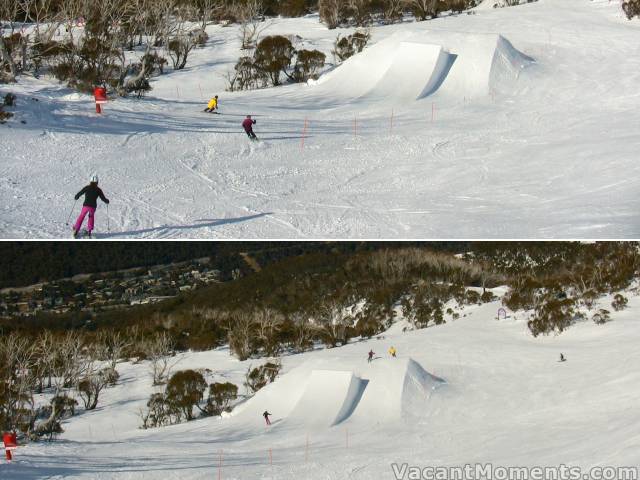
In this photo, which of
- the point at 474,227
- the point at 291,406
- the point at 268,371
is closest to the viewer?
the point at 474,227

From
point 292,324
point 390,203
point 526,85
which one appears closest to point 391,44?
point 526,85

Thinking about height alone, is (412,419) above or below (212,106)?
below

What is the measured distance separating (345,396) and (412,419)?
8.07 feet

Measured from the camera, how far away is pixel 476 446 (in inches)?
953

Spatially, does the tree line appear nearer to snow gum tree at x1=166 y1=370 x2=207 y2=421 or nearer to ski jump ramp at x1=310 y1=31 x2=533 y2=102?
ski jump ramp at x1=310 y1=31 x2=533 y2=102

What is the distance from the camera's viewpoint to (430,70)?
1298 inches

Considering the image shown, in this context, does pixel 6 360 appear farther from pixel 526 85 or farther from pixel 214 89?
pixel 526 85

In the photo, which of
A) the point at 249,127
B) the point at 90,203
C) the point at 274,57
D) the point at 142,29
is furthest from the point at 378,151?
the point at 142,29

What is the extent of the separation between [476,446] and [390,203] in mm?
5661

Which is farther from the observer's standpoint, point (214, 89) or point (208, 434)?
point (214, 89)

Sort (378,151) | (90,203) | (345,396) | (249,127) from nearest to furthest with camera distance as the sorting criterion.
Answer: (90,203)
(378,151)
(249,127)
(345,396)

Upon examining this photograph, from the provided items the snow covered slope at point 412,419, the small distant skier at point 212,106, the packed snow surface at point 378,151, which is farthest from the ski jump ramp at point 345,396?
the small distant skier at point 212,106

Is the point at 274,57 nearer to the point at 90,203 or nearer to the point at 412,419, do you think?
the point at 412,419

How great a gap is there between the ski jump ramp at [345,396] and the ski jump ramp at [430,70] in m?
7.88
